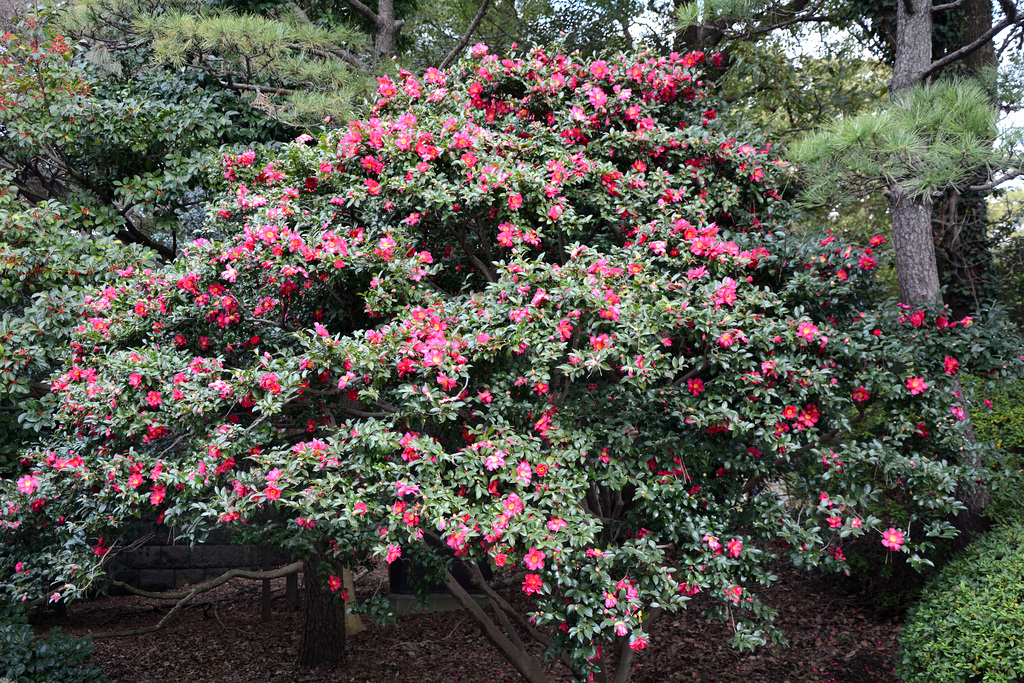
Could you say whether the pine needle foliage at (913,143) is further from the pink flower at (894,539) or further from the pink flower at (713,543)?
the pink flower at (713,543)

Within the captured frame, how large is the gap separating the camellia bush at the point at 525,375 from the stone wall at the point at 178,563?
5.07 metres

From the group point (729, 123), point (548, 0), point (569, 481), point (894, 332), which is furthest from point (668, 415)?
point (548, 0)

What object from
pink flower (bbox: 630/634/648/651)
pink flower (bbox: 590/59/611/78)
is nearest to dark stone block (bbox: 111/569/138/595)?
pink flower (bbox: 630/634/648/651)

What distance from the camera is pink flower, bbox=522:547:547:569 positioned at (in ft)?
7.94

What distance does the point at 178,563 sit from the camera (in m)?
8.45

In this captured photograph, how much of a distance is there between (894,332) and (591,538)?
1.86 metres

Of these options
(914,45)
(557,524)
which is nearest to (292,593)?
(557,524)

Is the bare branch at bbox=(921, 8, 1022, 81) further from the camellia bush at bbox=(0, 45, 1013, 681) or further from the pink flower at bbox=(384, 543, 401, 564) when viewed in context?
the pink flower at bbox=(384, 543, 401, 564)

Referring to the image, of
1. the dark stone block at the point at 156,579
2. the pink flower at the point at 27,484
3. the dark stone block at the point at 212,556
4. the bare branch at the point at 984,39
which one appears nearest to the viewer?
the pink flower at the point at 27,484

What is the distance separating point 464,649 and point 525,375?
13.7ft

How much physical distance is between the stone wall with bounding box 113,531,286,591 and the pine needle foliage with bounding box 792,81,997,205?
7492 mm

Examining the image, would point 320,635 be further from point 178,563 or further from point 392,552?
point 178,563

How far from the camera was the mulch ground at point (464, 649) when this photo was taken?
5.27 m


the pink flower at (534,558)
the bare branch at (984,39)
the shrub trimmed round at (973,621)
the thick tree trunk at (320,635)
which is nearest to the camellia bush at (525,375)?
the pink flower at (534,558)
